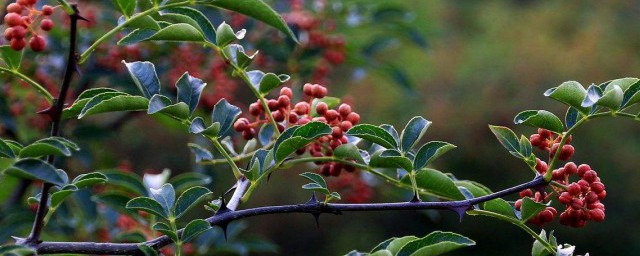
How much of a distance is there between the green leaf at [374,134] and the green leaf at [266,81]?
0.34ft

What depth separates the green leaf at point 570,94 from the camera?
74 cm

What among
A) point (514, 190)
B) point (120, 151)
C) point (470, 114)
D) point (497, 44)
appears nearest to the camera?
point (514, 190)

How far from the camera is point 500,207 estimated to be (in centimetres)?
79

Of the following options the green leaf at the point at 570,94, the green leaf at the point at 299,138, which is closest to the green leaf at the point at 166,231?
the green leaf at the point at 299,138

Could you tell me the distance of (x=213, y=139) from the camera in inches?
31.8

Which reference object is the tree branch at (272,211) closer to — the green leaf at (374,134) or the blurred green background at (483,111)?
the green leaf at (374,134)

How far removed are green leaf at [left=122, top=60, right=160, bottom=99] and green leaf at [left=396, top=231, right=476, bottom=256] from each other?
0.93 feet

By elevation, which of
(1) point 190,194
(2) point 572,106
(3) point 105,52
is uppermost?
(2) point 572,106

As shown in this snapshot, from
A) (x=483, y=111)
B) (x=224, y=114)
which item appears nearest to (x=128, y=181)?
(x=224, y=114)

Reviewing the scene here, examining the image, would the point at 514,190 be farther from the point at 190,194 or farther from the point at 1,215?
the point at 1,215

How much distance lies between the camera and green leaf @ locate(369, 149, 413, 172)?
78 centimetres

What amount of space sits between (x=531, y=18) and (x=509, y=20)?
6.9 inches

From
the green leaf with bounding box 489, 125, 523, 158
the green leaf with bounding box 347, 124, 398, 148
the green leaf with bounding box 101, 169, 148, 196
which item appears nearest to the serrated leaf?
the green leaf with bounding box 489, 125, 523, 158

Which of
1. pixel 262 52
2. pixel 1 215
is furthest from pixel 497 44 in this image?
pixel 1 215
